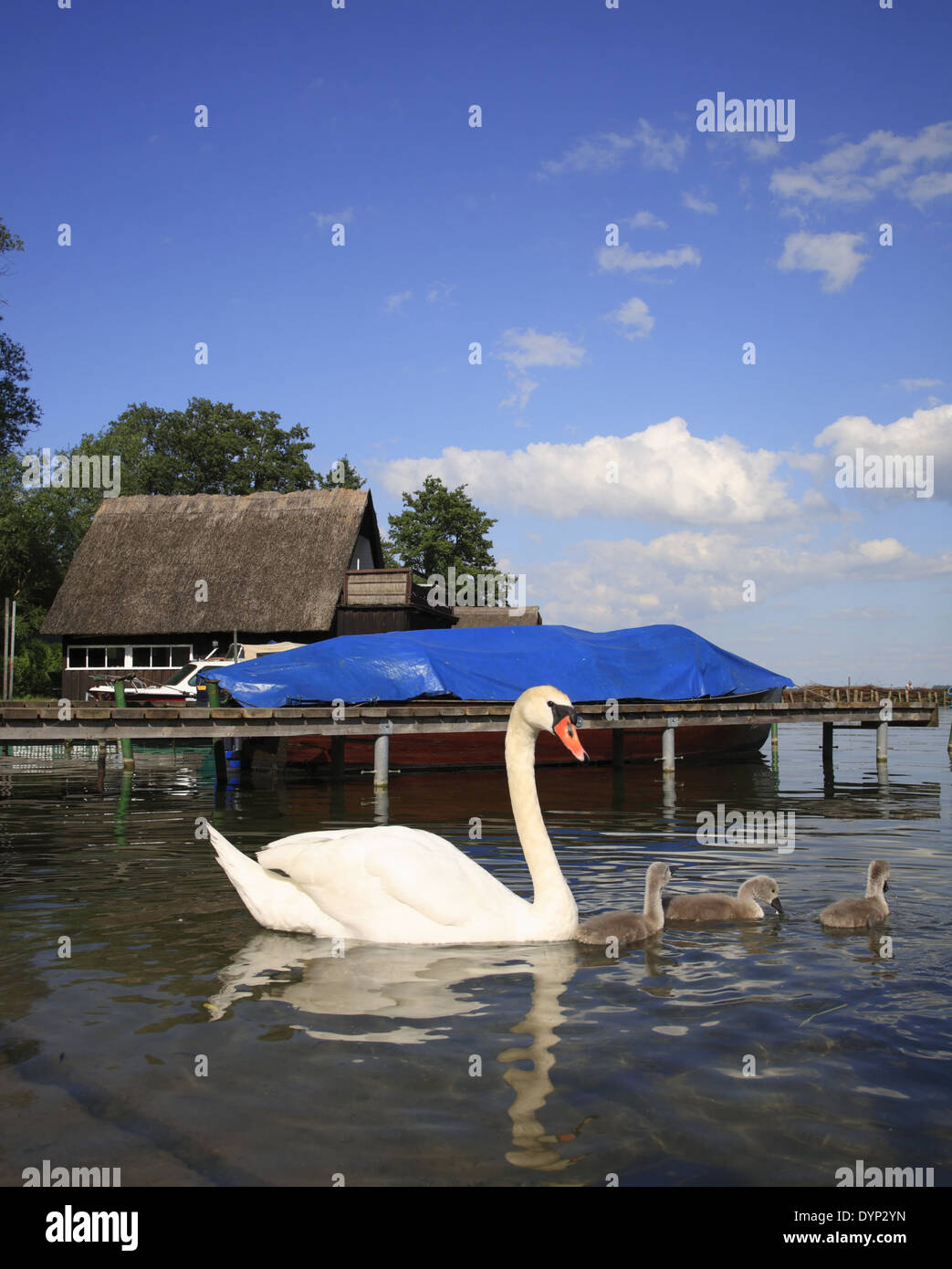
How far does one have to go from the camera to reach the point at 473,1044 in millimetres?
5449

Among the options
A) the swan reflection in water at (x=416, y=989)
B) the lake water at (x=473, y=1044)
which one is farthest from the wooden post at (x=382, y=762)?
the swan reflection in water at (x=416, y=989)

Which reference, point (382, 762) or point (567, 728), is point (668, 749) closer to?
point (382, 762)

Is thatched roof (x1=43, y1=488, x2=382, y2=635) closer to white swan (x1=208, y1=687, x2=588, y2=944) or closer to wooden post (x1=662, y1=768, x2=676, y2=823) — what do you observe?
wooden post (x1=662, y1=768, x2=676, y2=823)

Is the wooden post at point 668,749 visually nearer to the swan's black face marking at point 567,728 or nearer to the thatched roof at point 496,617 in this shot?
the swan's black face marking at point 567,728

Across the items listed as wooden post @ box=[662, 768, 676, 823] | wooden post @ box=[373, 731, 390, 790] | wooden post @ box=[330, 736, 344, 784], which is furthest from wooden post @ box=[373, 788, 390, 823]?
wooden post @ box=[662, 768, 676, 823]

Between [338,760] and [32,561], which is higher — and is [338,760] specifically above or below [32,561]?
below

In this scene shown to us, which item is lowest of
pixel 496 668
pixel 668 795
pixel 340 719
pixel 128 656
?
pixel 668 795

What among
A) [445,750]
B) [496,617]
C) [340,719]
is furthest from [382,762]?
[496,617]

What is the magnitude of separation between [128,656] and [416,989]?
129ft

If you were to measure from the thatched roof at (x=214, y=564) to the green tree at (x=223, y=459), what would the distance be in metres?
23.5

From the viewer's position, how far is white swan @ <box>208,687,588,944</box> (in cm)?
706

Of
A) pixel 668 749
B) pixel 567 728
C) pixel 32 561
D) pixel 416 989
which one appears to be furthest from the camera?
pixel 32 561
